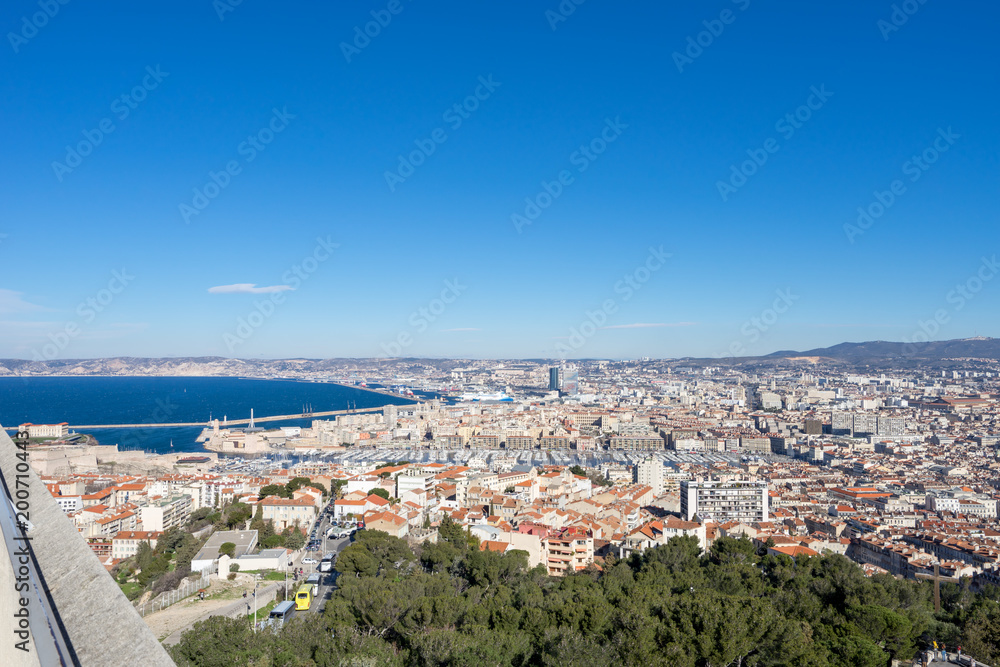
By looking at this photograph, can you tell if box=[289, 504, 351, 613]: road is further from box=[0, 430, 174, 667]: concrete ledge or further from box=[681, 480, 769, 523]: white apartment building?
box=[681, 480, 769, 523]: white apartment building

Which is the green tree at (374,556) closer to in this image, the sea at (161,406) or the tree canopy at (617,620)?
the tree canopy at (617,620)

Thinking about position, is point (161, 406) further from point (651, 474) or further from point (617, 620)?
point (617, 620)

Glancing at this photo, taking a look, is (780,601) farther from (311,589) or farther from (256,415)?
(256,415)

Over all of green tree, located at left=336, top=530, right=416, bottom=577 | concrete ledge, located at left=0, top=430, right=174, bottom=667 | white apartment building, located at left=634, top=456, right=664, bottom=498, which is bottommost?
white apartment building, located at left=634, top=456, right=664, bottom=498

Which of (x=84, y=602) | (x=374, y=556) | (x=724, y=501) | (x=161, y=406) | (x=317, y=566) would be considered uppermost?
(x=84, y=602)

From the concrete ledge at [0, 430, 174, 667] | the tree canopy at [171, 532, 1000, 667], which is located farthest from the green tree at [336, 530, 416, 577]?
the concrete ledge at [0, 430, 174, 667]

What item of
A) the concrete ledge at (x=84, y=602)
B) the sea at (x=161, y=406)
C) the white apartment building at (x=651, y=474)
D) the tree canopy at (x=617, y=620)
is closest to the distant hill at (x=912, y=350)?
the sea at (x=161, y=406)

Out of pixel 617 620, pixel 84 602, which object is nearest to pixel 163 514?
pixel 617 620

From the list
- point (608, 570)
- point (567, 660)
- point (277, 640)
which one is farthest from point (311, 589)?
point (567, 660)

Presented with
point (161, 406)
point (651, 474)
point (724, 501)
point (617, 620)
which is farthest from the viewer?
point (161, 406)
